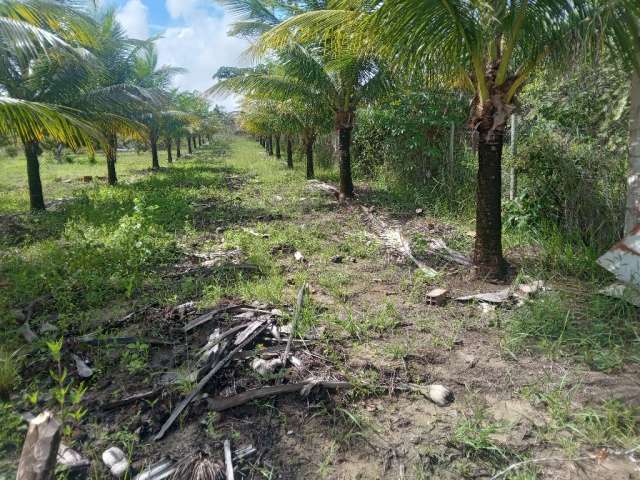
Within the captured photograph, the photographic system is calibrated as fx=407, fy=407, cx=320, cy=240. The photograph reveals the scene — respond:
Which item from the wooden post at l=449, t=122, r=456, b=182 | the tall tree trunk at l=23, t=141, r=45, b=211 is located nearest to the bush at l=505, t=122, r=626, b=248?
the wooden post at l=449, t=122, r=456, b=182

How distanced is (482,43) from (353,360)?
2.91 metres

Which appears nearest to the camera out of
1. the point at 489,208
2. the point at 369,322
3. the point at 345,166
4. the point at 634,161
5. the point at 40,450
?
the point at 40,450

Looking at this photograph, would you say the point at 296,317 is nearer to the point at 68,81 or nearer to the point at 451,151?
the point at 451,151

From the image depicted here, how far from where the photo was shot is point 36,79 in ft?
27.2

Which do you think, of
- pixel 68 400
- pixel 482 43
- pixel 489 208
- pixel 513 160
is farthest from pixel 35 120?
pixel 513 160

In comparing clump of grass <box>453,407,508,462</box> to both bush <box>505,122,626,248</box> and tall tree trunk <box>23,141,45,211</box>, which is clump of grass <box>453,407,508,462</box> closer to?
bush <box>505,122,626,248</box>

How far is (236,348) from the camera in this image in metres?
2.92

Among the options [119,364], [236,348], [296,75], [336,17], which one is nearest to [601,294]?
[236,348]

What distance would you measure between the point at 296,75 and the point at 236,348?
648 cm

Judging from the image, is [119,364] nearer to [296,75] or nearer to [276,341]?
[276,341]

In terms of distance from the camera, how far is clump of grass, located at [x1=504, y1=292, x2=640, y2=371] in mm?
2865

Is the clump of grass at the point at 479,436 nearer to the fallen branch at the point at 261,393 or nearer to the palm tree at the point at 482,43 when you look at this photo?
the fallen branch at the point at 261,393

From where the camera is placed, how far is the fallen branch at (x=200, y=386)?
228 centimetres

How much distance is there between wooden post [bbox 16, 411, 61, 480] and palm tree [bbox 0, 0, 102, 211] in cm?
361
